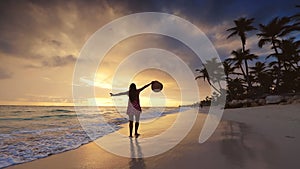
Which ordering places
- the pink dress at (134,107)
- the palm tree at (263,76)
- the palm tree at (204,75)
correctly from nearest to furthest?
1. the pink dress at (134,107)
2. the palm tree at (263,76)
3. the palm tree at (204,75)

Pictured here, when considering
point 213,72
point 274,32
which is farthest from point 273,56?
point 213,72

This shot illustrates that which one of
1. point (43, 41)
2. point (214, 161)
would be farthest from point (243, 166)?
point (43, 41)

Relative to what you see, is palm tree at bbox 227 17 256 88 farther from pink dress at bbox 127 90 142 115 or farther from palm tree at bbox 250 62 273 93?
pink dress at bbox 127 90 142 115

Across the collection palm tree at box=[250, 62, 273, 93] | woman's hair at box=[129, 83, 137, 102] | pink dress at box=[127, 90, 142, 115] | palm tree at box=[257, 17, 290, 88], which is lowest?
pink dress at box=[127, 90, 142, 115]

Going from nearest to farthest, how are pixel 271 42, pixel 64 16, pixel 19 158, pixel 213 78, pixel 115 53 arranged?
pixel 19 158 < pixel 64 16 < pixel 115 53 < pixel 271 42 < pixel 213 78

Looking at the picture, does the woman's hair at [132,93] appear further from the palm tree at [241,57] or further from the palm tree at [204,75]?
the palm tree at [204,75]

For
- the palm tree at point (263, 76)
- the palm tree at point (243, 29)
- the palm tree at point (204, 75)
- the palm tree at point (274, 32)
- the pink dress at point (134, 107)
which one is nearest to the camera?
the pink dress at point (134, 107)

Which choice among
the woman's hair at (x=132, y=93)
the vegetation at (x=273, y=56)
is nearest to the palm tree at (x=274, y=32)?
the vegetation at (x=273, y=56)

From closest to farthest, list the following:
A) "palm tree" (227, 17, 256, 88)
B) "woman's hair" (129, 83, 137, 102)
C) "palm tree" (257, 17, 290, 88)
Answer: "woman's hair" (129, 83, 137, 102) → "palm tree" (257, 17, 290, 88) → "palm tree" (227, 17, 256, 88)

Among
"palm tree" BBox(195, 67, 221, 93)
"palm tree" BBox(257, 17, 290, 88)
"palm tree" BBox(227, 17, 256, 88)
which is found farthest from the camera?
"palm tree" BBox(195, 67, 221, 93)

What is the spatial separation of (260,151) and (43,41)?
33.8 feet

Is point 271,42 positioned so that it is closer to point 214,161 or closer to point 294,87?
point 294,87

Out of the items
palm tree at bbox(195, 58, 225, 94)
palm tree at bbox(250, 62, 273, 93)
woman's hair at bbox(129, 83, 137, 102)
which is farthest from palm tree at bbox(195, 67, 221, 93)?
woman's hair at bbox(129, 83, 137, 102)

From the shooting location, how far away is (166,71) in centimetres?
1509
